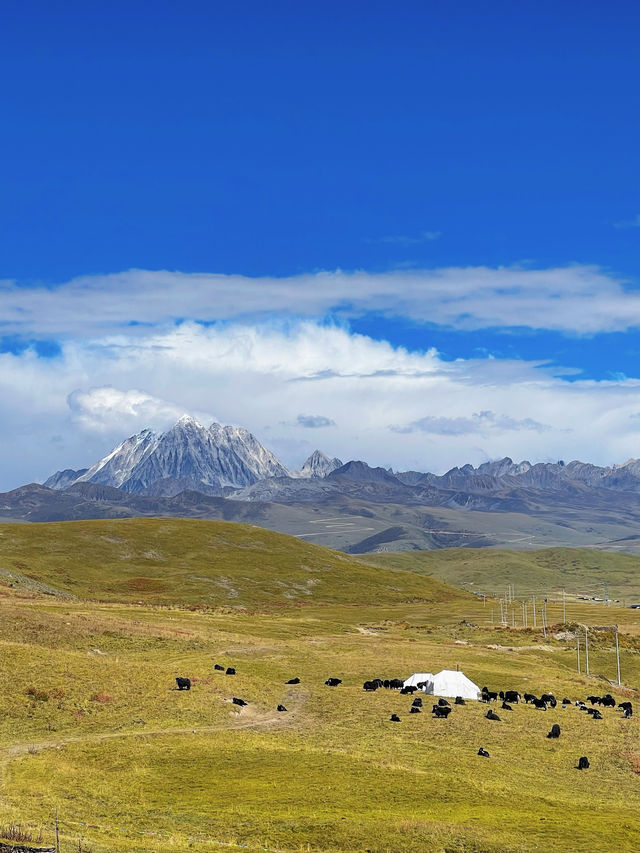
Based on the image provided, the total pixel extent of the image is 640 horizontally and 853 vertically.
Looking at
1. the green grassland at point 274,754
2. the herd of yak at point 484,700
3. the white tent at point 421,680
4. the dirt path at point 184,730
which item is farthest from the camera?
the white tent at point 421,680

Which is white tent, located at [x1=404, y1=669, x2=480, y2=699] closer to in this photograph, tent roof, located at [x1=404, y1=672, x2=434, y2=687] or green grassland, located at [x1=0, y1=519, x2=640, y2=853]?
tent roof, located at [x1=404, y1=672, x2=434, y2=687]

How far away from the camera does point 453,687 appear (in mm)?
84312

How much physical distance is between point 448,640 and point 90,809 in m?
104

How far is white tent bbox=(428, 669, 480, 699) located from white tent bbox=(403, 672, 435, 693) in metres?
0.63

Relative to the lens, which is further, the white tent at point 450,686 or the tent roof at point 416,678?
the tent roof at point 416,678

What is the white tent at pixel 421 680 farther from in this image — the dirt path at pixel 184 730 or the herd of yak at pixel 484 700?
the dirt path at pixel 184 730

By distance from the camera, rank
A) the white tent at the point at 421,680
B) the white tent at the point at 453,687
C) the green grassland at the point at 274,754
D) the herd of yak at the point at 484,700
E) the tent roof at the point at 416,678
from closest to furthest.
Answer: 1. the green grassland at the point at 274,754
2. the herd of yak at the point at 484,700
3. the white tent at the point at 453,687
4. the white tent at the point at 421,680
5. the tent roof at the point at 416,678

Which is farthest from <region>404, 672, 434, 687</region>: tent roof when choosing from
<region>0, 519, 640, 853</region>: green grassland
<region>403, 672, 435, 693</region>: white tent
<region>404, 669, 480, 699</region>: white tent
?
<region>0, 519, 640, 853</region>: green grassland

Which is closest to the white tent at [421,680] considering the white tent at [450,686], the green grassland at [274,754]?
the white tent at [450,686]

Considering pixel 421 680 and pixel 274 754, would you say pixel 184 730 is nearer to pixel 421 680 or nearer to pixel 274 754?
pixel 274 754

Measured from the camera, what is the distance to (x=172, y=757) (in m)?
52.3

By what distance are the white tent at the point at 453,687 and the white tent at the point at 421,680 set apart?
2.05ft

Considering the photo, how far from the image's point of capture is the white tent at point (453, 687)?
8406 centimetres

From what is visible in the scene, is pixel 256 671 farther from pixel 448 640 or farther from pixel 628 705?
pixel 448 640
